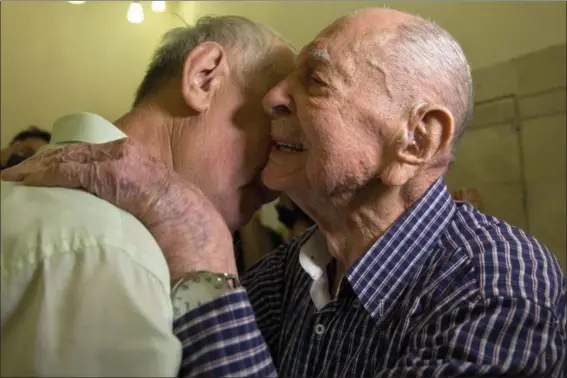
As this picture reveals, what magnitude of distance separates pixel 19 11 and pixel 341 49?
3.01 m

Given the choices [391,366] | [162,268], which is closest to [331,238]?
[391,366]

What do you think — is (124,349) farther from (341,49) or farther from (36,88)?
(36,88)

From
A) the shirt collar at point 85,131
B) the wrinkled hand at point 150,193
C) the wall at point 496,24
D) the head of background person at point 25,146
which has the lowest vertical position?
the head of background person at point 25,146

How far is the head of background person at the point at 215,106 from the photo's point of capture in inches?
40.9

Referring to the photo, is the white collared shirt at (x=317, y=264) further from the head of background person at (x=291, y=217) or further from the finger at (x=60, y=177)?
the head of background person at (x=291, y=217)

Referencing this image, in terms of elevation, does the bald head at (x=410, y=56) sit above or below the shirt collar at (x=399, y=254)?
above

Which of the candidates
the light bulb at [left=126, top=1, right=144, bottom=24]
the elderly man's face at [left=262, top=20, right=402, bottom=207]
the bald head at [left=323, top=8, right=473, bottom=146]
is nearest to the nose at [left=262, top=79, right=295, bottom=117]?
the elderly man's face at [left=262, top=20, right=402, bottom=207]

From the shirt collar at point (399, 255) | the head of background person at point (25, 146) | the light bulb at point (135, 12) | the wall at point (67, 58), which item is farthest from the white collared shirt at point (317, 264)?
the wall at point (67, 58)

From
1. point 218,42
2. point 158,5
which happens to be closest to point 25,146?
point 158,5

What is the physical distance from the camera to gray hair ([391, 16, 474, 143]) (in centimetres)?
100

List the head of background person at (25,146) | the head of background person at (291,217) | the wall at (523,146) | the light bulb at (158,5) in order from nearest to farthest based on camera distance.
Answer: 1. the wall at (523,146)
2. the head of background person at (25,146)
3. the head of background person at (291,217)
4. the light bulb at (158,5)

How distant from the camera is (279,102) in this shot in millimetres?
1054

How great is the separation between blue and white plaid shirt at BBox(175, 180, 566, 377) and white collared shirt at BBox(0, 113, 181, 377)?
0.10m

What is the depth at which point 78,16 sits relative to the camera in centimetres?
356
